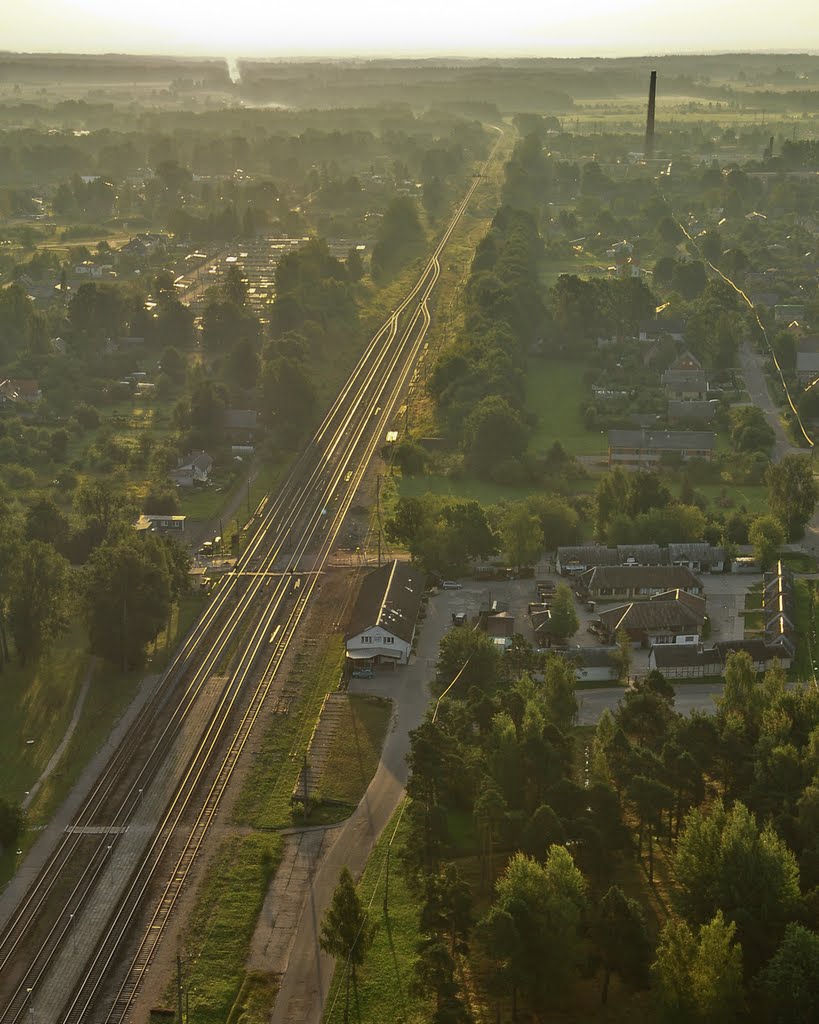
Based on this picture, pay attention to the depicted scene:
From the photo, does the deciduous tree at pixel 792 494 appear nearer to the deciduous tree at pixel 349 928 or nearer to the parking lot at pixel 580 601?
the parking lot at pixel 580 601

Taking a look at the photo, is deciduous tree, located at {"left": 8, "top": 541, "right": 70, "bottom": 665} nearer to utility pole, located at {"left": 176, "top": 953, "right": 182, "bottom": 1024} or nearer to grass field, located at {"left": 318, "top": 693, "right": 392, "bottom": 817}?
grass field, located at {"left": 318, "top": 693, "right": 392, "bottom": 817}

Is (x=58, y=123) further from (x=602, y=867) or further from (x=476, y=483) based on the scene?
(x=602, y=867)

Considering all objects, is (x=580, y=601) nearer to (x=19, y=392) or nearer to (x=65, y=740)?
(x=65, y=740)

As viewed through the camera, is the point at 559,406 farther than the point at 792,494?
Yes

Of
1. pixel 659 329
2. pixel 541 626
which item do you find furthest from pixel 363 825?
pixel 659 329

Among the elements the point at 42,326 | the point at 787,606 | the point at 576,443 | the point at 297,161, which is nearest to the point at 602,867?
the point at 787,606
